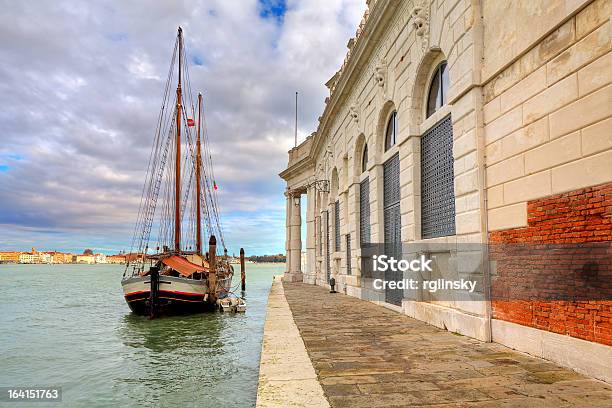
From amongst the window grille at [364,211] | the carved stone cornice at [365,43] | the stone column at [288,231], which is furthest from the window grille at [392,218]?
the stone column at [288,231]

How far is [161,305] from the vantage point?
70.8ft

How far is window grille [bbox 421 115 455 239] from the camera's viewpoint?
918 cm

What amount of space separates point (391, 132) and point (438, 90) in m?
3.55

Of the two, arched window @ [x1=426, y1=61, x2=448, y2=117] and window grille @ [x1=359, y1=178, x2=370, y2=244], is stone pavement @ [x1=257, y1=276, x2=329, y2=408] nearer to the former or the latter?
arched window @ [x1=426, y1=61, x2=448, y2=117]

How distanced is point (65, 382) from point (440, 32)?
11.2m

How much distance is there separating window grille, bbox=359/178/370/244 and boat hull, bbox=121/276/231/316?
9358 millimetres

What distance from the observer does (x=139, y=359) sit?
12383 mm

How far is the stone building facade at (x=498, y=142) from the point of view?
5.16m

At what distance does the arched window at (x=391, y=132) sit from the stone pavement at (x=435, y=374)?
21.4ft

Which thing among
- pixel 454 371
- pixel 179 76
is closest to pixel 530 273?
pixel 454 371

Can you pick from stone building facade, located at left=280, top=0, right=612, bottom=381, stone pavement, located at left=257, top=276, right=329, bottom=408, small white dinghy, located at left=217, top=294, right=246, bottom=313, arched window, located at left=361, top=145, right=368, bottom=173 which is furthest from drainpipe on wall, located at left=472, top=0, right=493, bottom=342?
small white dinghy, located at left=217, top=294, right=246, bottom=313

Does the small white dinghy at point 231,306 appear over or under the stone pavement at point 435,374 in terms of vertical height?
under

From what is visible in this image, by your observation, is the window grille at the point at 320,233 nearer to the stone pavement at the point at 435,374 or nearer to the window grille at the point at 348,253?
the window grille at the point at 348,253

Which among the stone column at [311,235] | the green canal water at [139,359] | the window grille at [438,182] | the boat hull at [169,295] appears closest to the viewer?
the green canal water at [139,359]
